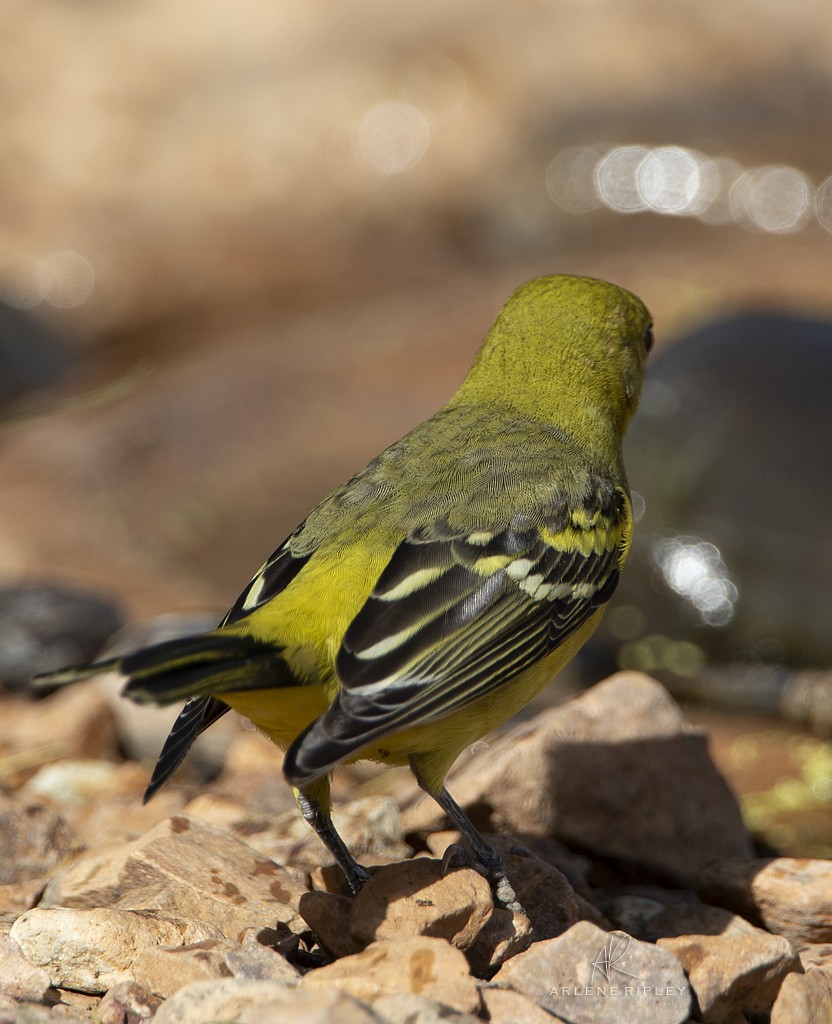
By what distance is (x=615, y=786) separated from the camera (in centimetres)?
420

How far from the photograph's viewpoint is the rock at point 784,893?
11.7 feet

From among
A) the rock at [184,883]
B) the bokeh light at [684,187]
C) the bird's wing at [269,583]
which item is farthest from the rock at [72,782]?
the bokeh light at [684,187]

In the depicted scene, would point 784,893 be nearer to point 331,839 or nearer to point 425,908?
point 425,908

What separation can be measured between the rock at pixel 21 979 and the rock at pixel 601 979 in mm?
1026

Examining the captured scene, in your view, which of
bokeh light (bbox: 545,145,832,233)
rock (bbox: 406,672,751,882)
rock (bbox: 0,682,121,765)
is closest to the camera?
rock (bbox: 406,672,751,882)

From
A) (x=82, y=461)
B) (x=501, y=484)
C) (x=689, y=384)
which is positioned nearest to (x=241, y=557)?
(x=82, y=461)

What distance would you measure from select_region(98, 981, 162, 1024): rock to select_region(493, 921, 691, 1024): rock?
0.77 m

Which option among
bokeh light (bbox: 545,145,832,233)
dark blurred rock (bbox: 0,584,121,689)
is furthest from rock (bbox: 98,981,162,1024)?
bokeh light (bbox: 545,145,832,233)

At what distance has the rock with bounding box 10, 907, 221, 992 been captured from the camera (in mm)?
3008

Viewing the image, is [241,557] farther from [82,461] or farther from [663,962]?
[663,962]

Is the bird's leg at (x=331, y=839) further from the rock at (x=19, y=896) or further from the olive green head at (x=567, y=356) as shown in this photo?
the olive green head at (x=567, y=356)

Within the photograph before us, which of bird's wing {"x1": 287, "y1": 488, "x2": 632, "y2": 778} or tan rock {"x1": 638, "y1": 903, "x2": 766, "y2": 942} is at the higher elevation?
bird's wing {"x1": 287, "y1": 488, "x2": 632, "y2": 778}
